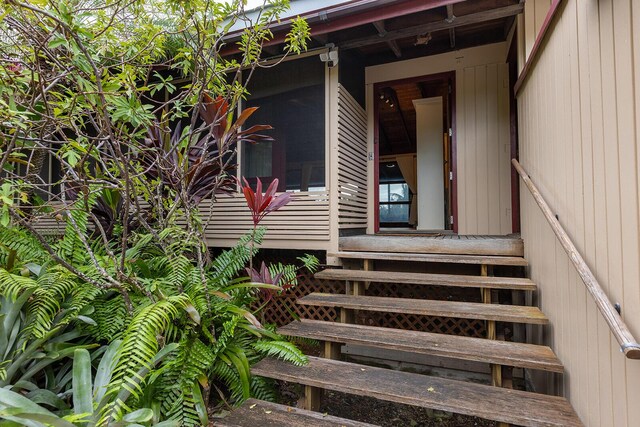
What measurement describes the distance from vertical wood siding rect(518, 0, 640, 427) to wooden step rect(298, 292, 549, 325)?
6.0 inches

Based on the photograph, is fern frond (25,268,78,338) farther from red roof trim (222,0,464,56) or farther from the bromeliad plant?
red roof trim (222,0,464,56)

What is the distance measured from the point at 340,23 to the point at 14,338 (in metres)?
3.51

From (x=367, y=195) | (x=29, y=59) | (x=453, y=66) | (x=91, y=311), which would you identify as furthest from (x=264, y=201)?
(x=453, y=66)

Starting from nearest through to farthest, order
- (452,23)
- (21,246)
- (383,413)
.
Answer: (383,413) → (21,246) → (452,23)

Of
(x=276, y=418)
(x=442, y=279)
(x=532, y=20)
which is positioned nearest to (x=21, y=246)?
(x=276, y=418)

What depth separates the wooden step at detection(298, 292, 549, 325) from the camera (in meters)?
2.13

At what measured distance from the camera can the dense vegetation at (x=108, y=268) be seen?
61.9 inches

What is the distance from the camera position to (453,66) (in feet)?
13.6

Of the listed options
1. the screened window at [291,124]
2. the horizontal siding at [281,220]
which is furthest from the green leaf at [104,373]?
the screened window at [291,124]

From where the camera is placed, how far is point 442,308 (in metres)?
2.36

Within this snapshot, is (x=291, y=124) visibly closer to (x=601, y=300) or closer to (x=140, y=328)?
(x=140, y=328)

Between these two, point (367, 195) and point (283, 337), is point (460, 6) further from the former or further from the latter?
point (283, 337)

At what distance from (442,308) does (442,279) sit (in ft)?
1.22

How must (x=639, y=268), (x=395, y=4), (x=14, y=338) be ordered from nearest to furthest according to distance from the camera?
(x=639, y=268), (x=14, y=338), (x=395, y=4)
